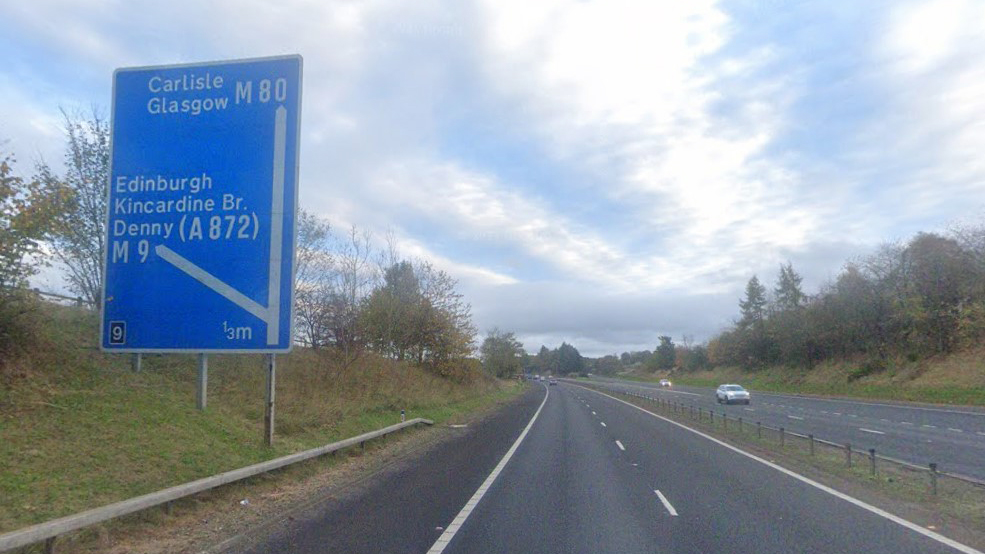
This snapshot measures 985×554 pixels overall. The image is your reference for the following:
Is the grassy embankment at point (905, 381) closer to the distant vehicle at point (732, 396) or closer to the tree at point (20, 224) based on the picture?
the distant vehicle at point (732, 396)

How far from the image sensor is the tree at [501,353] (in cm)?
10081

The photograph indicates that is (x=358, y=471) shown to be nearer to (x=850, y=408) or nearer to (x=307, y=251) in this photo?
(x=307, y=251)

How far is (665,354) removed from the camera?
167m

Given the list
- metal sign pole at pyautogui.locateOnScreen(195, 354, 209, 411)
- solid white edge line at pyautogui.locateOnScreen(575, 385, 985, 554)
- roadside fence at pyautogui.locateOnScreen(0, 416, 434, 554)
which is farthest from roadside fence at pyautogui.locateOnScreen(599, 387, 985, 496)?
metal sign pole at pyautogui.locateOnScreen(195, 354, 209, 411)

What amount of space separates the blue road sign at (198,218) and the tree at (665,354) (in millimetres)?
157979

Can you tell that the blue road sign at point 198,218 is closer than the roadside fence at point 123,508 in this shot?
No

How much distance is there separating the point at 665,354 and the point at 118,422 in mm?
161495

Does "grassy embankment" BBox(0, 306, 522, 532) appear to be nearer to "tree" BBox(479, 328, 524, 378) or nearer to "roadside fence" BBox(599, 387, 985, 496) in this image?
"roadside fence" BBox(599, 387, 985, 496)

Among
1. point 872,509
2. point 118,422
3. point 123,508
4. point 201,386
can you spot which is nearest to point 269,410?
point 201,386

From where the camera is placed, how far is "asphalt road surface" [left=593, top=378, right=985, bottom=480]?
18.3m

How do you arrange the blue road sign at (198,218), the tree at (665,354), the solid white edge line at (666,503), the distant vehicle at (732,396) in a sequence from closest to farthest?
the solid white edge line at (666,503), the blue road sign at (198,218), the distant vehicle at (732,396), the tree at (665,354)

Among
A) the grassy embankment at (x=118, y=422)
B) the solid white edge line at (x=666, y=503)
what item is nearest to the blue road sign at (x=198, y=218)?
the grassy embankment at (x=118, y=422)

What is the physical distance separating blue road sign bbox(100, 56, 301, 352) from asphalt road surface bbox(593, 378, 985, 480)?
14550 millimetres

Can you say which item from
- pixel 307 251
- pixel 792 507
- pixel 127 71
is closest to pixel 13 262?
pixel 127 71
